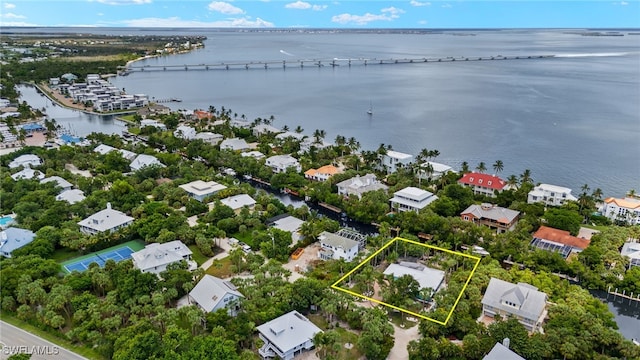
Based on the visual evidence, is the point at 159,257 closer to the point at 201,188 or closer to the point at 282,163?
the point at 201,188

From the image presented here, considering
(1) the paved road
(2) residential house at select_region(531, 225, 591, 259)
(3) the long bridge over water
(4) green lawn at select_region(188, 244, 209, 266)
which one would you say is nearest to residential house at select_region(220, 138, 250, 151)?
(4) green lawn at select_region(188, 244, 209, 266)

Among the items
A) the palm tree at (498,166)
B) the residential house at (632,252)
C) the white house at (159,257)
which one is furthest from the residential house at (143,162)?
the residential house at (632,252)

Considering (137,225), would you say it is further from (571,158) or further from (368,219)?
(571,158)

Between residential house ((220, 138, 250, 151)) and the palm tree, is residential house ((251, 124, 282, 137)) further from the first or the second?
the palm tree

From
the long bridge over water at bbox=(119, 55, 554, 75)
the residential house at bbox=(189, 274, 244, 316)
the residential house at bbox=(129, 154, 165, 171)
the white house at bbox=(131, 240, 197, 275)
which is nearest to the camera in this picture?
the residential house at bbox=(189, 274, 244, 316)

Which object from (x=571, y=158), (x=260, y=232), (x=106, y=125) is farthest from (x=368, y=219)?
(x=106, y=125)
